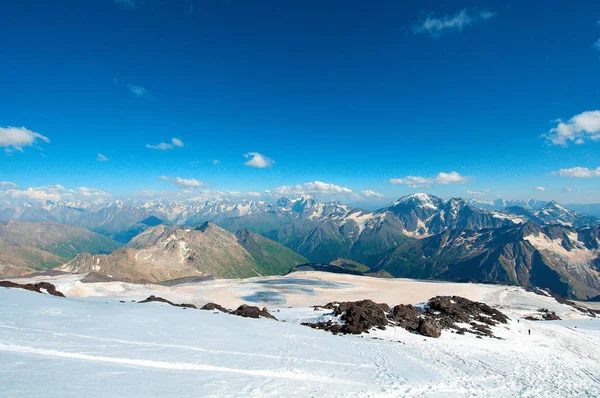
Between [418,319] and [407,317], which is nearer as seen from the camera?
[418,319]

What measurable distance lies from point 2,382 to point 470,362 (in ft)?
90.8

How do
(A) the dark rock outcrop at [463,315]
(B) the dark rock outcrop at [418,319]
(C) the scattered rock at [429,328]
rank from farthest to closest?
(A) the dark rock outcrop at [463,315]
(B) the dark rock outcrop at [418,319]
(C) the scattered rock at [429,328]

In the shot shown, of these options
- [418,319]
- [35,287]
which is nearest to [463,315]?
[418,319]

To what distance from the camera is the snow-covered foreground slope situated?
10797 mm

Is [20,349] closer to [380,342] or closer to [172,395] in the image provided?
[172,395]

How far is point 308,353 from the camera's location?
774 inches


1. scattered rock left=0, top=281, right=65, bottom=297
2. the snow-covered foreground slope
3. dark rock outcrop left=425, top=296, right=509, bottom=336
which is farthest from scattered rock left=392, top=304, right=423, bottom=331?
scattered rock left=0, top=281, right=65, bottom=297

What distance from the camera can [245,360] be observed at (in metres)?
15.9

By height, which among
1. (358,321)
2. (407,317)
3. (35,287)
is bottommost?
(407,317)

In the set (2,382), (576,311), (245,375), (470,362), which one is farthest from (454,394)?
(576,311)

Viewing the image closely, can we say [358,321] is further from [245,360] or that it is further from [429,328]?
[245,360]

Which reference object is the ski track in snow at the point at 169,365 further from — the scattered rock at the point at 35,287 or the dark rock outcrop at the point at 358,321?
the scattered rock at the point at 35,287

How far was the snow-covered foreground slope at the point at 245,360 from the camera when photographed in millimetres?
10797

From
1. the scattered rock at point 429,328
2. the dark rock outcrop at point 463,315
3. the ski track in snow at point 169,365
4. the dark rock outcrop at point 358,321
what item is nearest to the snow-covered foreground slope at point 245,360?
the ski track in snow at point 169,365
